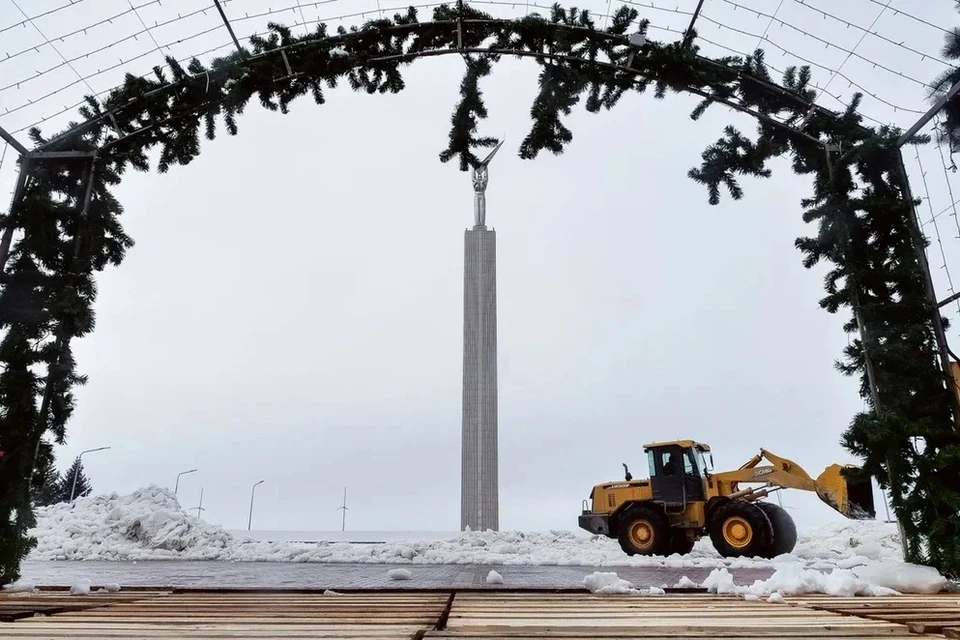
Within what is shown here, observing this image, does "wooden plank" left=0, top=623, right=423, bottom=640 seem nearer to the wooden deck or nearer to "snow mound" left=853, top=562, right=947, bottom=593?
the wooden deck

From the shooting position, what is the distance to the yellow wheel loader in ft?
35.1

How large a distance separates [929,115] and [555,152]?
352cm

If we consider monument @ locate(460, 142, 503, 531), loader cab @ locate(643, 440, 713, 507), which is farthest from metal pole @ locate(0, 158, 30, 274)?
monument @ locate(460, 142, 503, 531)

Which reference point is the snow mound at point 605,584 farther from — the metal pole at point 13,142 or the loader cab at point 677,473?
the loader cab at point 677,473

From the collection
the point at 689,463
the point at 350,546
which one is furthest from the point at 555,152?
the point at 350,546

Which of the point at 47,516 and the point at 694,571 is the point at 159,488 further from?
the point at 694,571

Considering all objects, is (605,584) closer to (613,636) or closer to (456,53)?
(613,636)

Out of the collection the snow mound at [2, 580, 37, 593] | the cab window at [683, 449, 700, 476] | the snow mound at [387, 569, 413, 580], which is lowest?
the snow mound at [387, 569, 413, 580]

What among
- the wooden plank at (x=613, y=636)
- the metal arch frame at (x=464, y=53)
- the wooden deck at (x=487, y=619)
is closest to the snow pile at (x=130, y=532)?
the metal arch frame at (x=464, y=53)

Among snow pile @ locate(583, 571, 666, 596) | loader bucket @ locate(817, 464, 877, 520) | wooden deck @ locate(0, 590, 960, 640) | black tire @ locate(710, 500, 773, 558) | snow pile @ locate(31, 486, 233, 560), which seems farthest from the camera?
snow pile @ locate(31, 486, 233, 560)

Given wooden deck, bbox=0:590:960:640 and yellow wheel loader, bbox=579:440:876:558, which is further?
yellow wheel loader, bbox=579:440:876:558

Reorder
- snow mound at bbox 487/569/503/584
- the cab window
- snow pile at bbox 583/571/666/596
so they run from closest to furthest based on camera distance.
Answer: snow pile at bbox 583/571/666/596 → snow mound at bbox 487/569/503/584 → the cab window

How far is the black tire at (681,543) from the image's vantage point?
40.0 feet

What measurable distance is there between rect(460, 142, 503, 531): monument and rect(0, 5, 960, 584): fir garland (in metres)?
20.4
